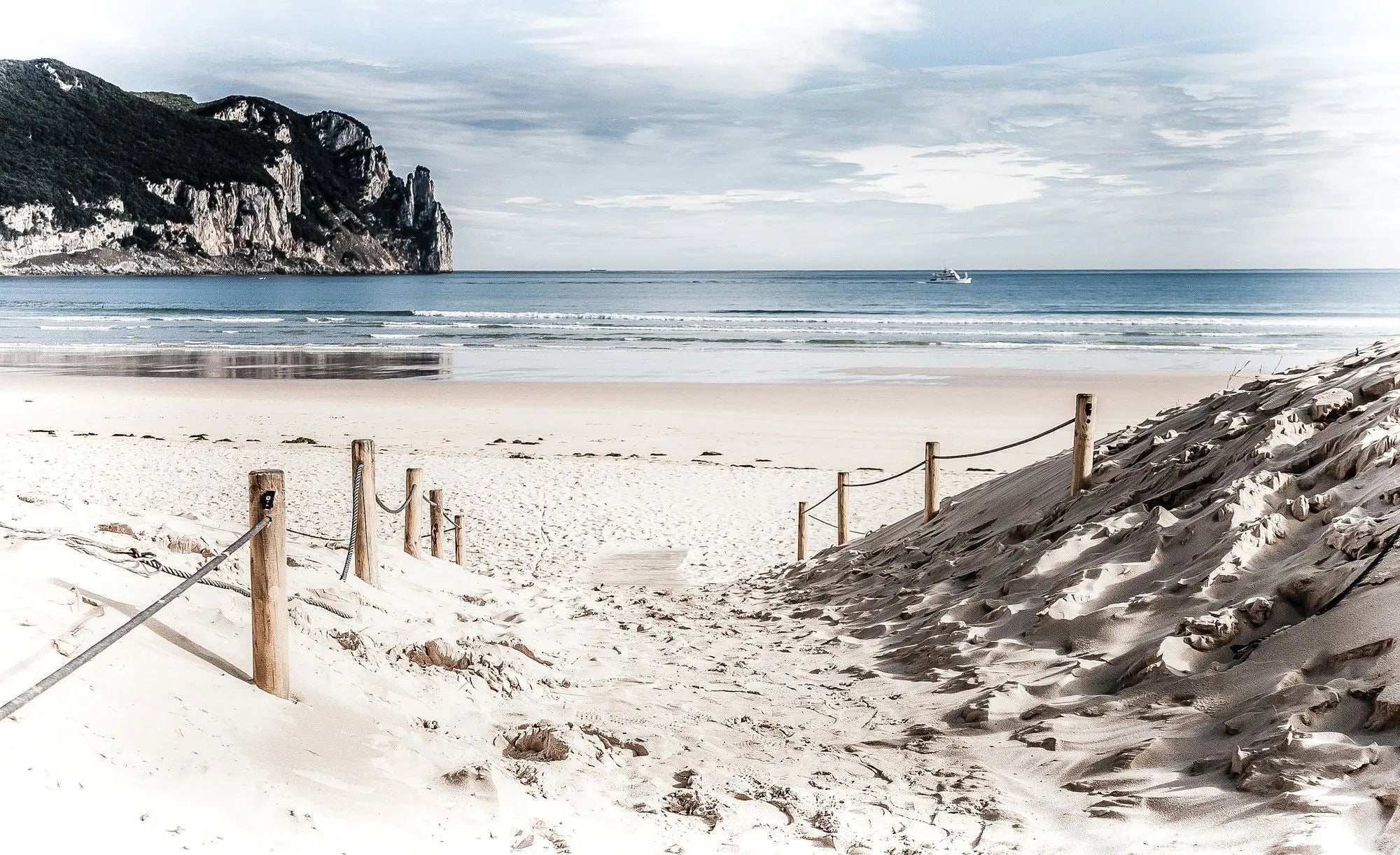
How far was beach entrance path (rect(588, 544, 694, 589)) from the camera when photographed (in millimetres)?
8438

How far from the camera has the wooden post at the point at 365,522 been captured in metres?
5.77

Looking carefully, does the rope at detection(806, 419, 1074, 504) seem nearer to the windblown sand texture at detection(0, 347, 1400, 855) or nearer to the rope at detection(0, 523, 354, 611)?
the windblown sand texture at detection(0, 347, 1400, 855)

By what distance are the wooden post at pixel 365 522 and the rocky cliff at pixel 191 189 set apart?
114m

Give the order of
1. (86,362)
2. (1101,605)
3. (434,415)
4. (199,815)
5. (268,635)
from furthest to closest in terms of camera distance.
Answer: (86,362) → (434,415) → (1101,605) → (268,635) → (199,815)

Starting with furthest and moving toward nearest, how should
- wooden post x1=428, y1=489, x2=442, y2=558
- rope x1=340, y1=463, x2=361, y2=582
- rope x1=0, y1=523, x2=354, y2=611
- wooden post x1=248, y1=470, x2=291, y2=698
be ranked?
wooden post x1=428, y1=489, x2=442, y2=558 → rope x1=340, y1=463, x2=361, y2=582 → rope x1=0, y1=523, x2=354, y2=611 → wooden post x1=248, y1=470, x2=291, y2=698

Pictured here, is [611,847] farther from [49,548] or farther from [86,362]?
[86,362]

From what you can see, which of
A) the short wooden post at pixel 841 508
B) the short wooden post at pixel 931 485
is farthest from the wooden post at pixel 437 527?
the short wooden post at pixel 931 485

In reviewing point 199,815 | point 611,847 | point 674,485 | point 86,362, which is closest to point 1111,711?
point 611,847

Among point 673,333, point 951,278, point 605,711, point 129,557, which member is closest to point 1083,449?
point 605,711

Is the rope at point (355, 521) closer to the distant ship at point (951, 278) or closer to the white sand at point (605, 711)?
the white sand at point (605, 711)

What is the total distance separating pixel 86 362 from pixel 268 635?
28052mm

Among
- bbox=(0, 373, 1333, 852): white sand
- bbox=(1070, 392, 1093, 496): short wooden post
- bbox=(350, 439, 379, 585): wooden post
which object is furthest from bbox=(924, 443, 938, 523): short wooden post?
bbox=(350, 439, 379, 585): wooden post

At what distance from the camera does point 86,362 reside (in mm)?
27031

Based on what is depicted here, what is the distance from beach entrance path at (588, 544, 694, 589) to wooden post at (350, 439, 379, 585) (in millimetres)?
2795
